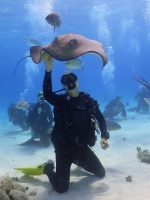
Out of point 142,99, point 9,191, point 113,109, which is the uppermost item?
point 142,99

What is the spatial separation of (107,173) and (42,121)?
4652 mm

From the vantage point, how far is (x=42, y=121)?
10656 millimetres

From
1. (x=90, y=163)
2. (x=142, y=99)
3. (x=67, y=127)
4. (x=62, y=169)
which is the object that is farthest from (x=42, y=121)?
(x=142, y=99)

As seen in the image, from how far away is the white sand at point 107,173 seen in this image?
5.43m

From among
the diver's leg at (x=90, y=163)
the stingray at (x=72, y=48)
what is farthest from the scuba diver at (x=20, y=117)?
the stingray at (x=72, y=48)

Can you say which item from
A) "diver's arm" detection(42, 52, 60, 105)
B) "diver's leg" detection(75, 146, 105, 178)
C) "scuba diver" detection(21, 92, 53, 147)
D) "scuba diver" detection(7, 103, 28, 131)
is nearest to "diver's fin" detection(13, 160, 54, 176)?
"diver's leg" detection(75, 146, 105, 178)

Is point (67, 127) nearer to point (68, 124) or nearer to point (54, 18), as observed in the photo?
point (68, 124)

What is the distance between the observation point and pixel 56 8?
2981 centimetres

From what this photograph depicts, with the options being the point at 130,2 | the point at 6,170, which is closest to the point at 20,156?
the point at 6,170

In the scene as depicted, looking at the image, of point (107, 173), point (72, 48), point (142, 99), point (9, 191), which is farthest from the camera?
point (142, 99)

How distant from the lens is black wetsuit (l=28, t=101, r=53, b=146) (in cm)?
1065

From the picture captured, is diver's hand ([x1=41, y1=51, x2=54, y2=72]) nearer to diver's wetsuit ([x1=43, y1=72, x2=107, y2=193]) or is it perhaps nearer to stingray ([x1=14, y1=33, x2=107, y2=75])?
diver's wetsuit ([x1=43, y1=72, x2=107, y2=193])

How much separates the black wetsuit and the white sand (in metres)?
0.49

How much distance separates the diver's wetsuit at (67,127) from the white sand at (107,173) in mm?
409
